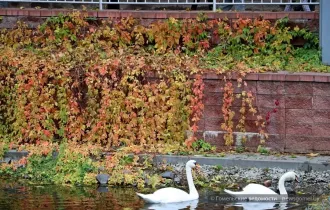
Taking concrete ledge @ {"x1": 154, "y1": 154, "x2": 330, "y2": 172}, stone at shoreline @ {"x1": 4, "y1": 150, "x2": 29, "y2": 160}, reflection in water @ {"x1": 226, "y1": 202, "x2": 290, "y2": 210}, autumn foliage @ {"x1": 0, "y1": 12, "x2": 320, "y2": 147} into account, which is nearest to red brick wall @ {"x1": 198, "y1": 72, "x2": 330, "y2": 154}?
autumn foliage @ {"x1": 0, "y1": 12, "x2": 320, "y2": 147}

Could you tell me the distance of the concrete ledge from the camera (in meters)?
13.2

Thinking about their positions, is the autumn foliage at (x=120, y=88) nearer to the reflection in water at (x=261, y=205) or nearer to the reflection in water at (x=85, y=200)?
the reflection in water at (x=85, y=200)

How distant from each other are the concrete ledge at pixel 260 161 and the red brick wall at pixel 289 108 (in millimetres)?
312

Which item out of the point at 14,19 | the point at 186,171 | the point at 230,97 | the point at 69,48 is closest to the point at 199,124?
the point at 230,97

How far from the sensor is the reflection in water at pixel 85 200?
38.1 ft

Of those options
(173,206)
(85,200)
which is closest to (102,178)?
(85,200)

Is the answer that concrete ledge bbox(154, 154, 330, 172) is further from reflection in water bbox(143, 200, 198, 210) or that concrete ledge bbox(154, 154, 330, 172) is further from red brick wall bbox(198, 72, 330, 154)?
reflection in water bbox(143, 200, 198, 210)

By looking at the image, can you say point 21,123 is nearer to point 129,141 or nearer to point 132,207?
point 129,141

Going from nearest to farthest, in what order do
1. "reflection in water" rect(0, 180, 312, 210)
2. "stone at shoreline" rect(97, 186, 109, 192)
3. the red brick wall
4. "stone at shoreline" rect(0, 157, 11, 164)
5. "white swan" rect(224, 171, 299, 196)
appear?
"reflection in water" rect(0, 180, 312, 210), "white swan" rect(224, 171, 299, 196), "stone at shoreline" rect(97, 186, 109, 192), the red brick wall, "stone at shoreline" rect(0, 157, 11, 164)

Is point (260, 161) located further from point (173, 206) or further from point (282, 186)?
point (173, 206)

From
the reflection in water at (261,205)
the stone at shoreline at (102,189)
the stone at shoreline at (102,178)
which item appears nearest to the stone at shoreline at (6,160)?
the stone at shoreline at (102,178)

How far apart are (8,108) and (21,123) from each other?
0.37 metres

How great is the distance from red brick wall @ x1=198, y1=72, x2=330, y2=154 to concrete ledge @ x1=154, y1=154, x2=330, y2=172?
312mm

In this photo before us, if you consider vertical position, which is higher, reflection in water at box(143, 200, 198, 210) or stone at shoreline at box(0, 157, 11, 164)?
stone at shoreline at box(0, 157, 11, 164)
